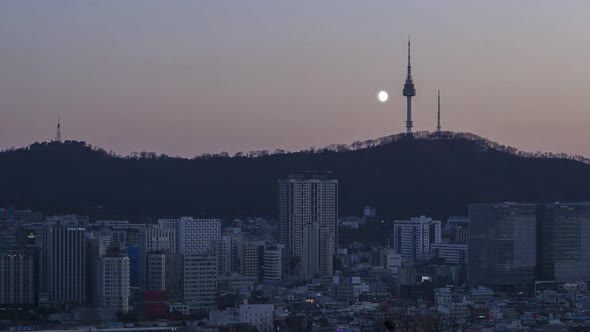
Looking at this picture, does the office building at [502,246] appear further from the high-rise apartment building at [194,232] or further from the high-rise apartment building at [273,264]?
the high-rise apartment building at [194,232]

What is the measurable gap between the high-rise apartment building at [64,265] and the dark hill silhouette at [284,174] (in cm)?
889

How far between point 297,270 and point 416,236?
5008 millimetres

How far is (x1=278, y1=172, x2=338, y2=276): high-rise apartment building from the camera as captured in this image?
28267mm

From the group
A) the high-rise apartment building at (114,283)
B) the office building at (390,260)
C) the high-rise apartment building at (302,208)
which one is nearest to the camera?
the high-rise apartment building at (114,283)

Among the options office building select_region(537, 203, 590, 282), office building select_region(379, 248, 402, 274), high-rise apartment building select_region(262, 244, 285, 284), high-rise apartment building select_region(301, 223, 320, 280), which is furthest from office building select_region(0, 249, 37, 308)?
office building select_region(537, 203, 590, 282)

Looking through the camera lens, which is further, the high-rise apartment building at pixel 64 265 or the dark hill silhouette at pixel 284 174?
the dark hill silhouette at pixel 284 174

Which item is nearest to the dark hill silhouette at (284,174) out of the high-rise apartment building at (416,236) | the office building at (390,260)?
the high-rise apartment building at (416,236)

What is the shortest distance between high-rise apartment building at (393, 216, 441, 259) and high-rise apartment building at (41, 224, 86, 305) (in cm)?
1006

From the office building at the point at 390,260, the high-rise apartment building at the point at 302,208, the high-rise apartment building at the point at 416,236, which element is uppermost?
the high-rise apartment building at the point at 302,208

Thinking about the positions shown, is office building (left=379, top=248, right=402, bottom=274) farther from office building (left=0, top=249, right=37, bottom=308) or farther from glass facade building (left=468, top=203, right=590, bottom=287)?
office building (left=0, top=249, right=37, bottom=308)

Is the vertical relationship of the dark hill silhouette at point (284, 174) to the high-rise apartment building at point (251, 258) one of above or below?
above

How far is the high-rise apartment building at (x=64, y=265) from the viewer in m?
21.4

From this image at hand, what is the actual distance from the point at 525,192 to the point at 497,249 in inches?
320

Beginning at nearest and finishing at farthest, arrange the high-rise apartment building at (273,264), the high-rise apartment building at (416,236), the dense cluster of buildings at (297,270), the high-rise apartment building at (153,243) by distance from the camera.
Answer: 1. the dense cluster of buildings at (297,270)
2. the high-rise apartment building at (153,243)
3. the high-rise apartment building at (273,264)
4. the high-rise apartment building at (416,236)
